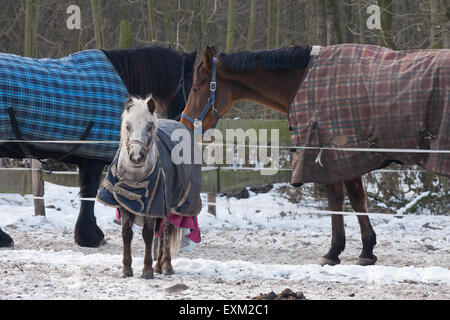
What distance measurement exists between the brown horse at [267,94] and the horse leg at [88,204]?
3.47 ft

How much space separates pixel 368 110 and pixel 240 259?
1764 millimetres

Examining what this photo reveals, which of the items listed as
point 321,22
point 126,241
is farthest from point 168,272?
point 321,22

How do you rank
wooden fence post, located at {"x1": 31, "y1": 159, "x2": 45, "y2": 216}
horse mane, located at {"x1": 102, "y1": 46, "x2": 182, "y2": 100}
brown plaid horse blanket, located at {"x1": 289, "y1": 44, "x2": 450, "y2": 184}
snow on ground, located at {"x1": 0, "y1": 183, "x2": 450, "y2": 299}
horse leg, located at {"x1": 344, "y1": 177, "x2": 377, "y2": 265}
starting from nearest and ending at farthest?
snow on ground, located at {"x1": 0, "y1": 183, "x2": 450, "y2": 299} → brown plaid horse blanket, located at {"x1": 289, "y1": 44, "x2": 450, "y2": 184} → horse leg, located at {"x1": 344, "y1": 177, "x2": 377, "y2": 265} → horse mane, located at {"x1": 102, "y1": 46, "x2": 182, "y2": 100} → wooden fence post, located at {"x1": 31, "y1": 159, "x2": 45, "y2": 216}

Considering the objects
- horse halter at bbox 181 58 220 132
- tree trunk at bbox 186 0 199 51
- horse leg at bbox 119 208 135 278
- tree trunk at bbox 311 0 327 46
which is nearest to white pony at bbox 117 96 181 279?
horse leg at bbox 119 208 135 278

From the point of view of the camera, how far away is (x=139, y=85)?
604cm

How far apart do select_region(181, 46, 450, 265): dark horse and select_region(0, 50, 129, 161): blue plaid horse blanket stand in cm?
78

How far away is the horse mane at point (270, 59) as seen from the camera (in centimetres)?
519

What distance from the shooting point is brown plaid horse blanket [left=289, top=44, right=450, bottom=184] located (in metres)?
4.57

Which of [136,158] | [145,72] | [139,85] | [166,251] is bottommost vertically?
[166,251]

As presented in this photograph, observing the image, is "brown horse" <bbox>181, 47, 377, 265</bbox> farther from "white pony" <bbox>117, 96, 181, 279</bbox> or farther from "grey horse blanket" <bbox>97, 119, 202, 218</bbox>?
"white pony" <bbox>117, 96, 181, 279</bbox>

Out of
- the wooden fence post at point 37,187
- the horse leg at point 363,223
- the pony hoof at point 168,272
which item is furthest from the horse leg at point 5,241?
the horse leg at point 363,223

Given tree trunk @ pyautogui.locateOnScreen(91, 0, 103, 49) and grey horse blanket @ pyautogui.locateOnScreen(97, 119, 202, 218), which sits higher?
tree trunk @ pyautogui.locateOnScreen(91, 0, 103, 49)

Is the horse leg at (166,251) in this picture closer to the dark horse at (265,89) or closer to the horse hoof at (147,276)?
the horse hoof at (147,276)

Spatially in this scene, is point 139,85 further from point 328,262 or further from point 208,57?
point 328,262
